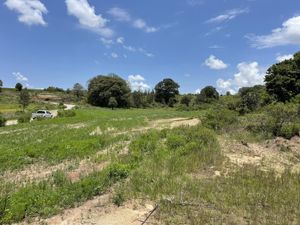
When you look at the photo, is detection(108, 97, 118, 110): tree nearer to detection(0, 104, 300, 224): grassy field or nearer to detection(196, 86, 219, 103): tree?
detection(196, 86, 219, 103): tree

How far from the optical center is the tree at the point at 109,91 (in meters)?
94.6

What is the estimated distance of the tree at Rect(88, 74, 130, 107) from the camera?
9462 cm

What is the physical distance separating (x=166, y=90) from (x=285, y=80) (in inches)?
2640

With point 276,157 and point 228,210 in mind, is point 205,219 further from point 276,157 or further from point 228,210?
point 276,157

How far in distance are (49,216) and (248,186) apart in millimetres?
5041

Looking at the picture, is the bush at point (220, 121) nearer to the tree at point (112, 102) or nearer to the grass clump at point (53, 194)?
the grass clump at point (53, 194)

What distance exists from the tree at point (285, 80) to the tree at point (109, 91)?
5094 cm

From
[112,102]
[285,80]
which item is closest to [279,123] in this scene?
[285,80]

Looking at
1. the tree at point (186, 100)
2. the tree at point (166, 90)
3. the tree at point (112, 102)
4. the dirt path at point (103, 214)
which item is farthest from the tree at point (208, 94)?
the dirt path at point (103, 214)

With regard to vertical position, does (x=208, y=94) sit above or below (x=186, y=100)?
above

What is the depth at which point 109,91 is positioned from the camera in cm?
9438

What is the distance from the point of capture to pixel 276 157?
1362 centimetres

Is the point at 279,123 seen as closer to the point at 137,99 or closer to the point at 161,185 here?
the point at 161,185

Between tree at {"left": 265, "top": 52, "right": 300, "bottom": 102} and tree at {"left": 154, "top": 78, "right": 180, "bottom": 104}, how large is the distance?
6283cm
